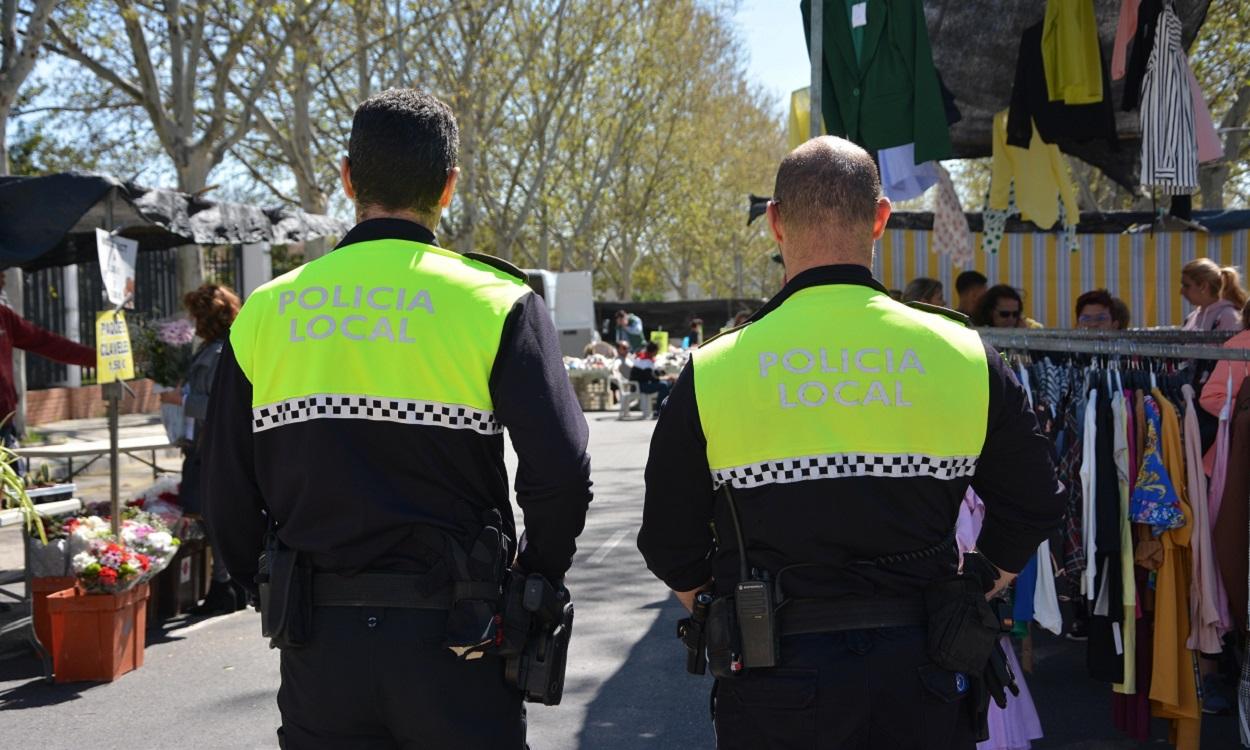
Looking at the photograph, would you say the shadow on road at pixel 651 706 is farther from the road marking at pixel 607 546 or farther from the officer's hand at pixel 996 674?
the officer's hand at pixel 996 674

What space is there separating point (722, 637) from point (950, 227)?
8.26m

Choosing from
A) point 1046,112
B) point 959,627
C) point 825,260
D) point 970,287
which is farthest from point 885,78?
point 959,627

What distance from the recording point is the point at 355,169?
2.80m

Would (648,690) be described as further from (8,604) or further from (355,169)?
(8,604)

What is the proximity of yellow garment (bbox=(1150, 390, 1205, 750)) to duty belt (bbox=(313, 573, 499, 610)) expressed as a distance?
2961 millimetres

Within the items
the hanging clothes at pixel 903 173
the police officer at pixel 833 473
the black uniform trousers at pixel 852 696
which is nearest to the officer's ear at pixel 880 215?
the police officer at pixel 833 473

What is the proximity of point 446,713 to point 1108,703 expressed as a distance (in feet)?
13.5

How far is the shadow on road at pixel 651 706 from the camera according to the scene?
5.13 meters

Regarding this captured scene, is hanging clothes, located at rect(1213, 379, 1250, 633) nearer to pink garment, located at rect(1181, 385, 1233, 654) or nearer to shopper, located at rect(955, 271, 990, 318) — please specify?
pink garment, located at rect(1181, 385, 1233, 654)

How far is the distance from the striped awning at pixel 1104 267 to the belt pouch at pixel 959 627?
908cm

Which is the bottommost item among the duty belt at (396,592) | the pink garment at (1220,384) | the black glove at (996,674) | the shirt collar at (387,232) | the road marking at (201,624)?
the road marking at (201,624)

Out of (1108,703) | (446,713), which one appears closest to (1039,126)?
(1108,703)

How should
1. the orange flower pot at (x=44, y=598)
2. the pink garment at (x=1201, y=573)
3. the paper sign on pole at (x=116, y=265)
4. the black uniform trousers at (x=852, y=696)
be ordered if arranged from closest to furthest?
the black uniform trousers at (x=852, y=696) → the pink garment at (x=1201, y=573) → the orange flower pot at (x=44, y=598) → the paper sign on pole at (x=116, y=265)

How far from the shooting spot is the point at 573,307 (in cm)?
3356
